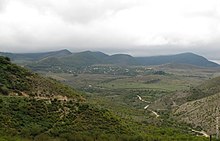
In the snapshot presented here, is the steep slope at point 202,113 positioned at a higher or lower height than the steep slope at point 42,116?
lower

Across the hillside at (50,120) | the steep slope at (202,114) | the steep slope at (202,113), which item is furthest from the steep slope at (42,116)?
the steep slope at (202,113)

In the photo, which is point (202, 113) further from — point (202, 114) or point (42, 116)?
point (42, 116)

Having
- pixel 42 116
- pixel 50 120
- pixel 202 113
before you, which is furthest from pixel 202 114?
pixel 42 116

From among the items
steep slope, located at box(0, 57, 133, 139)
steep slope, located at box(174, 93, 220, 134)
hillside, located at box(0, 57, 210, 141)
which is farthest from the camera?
steep slope, located at box(174, 93, 220, 134)

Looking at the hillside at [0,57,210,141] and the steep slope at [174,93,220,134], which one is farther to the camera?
the steep slope at [174,93,220,134]

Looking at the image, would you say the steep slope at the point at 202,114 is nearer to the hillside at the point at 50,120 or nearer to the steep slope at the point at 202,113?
the steep slope at the point at 202,113

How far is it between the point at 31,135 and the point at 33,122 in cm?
406

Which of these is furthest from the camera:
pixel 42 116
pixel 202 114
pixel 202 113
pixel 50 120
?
pixel 202 113

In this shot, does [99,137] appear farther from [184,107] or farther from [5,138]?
[184,107]

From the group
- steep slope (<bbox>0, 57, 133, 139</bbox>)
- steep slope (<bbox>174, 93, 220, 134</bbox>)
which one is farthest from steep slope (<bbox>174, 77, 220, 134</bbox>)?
steep slope (<bbox>0, 57, 133, 139</bbox>)

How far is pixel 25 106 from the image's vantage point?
61.8m

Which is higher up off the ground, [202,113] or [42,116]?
[42,116]

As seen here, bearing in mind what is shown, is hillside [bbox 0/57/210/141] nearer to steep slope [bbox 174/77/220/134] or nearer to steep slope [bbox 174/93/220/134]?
steep slope [bbox 174/93/220/134]

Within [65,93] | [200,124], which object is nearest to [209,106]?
[200,124]
